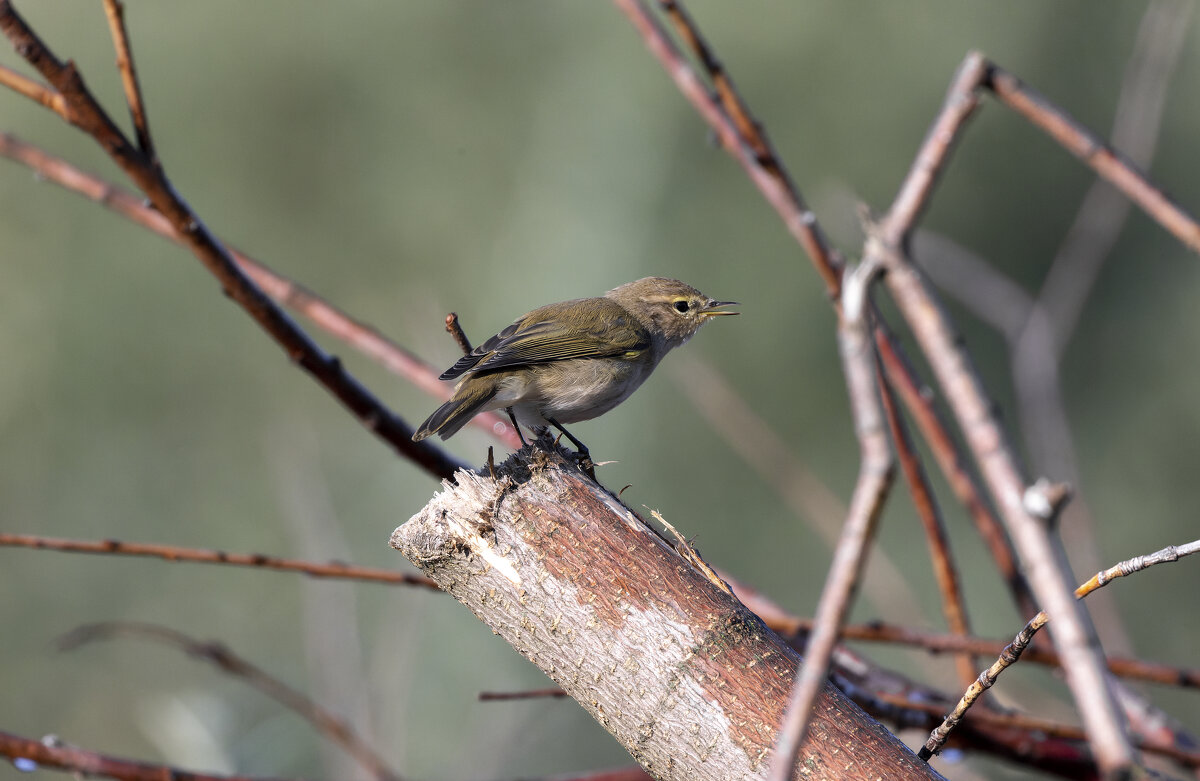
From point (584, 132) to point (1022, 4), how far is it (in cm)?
307

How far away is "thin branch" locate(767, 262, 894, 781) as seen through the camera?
0.48 metres

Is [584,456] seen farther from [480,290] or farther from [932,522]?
[480,290]

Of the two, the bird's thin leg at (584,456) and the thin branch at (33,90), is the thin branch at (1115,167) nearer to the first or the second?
the bird's thin leg at (584,456)

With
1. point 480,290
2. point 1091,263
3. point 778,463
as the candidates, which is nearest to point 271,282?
point 778,463

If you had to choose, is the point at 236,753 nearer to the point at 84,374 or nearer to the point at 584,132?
the point at 584,132

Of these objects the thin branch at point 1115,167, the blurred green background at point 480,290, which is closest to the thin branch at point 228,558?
the thin branch at point 1115,167

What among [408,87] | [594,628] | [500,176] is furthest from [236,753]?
[408,87]

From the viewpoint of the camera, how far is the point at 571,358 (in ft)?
8.78

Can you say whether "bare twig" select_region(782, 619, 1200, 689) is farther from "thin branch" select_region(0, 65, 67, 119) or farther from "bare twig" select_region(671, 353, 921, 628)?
"thin branch" select_region(0, 65, 67, 119)

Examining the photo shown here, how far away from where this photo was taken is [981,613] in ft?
21.3

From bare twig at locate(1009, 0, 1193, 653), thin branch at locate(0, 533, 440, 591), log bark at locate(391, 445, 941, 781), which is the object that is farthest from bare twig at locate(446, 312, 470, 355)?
bare twig at locate(1009, 0, 1193, 653)

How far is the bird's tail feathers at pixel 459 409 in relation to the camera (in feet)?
7.04

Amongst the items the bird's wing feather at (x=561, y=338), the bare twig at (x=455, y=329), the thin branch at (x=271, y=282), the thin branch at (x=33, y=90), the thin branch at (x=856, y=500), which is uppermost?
the bird's wing feather at (x=561, y=338)

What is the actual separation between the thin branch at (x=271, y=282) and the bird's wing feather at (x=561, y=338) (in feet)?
0.57
